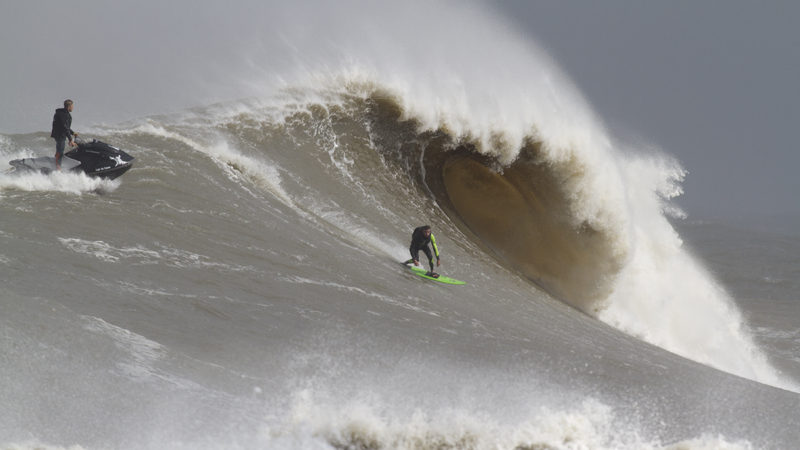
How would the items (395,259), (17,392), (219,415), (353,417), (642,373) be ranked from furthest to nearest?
(395,259)
(642,373)
(353,417)
(219,415)
(17,392)

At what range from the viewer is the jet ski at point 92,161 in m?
9.28

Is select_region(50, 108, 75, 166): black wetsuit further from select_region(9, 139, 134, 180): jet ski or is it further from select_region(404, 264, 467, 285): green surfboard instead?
select_region(404, 264, 467, 285): green surfboard

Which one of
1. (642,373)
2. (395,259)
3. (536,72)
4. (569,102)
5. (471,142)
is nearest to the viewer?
(642,373)

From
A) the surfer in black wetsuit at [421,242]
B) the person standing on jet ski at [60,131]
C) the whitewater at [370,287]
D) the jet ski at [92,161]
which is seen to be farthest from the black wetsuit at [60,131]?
the surfer in black wetsuit at [421,242]

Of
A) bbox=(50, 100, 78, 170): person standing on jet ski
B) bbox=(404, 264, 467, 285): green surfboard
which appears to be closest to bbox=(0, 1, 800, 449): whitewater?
bbox=(404, 264, 467, 285): green surfboard

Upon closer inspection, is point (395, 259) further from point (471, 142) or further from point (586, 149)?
point (586, 149)

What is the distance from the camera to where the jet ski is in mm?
9281

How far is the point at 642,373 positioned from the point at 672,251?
30.9ft

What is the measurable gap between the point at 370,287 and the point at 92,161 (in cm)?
454

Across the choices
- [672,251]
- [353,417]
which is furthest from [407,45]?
[353,417]

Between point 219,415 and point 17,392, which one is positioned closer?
point 17,392

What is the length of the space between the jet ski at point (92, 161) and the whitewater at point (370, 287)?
221 mm

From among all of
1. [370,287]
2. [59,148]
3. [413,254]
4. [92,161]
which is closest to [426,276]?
[413,254]

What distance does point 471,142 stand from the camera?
15656 millimetres
